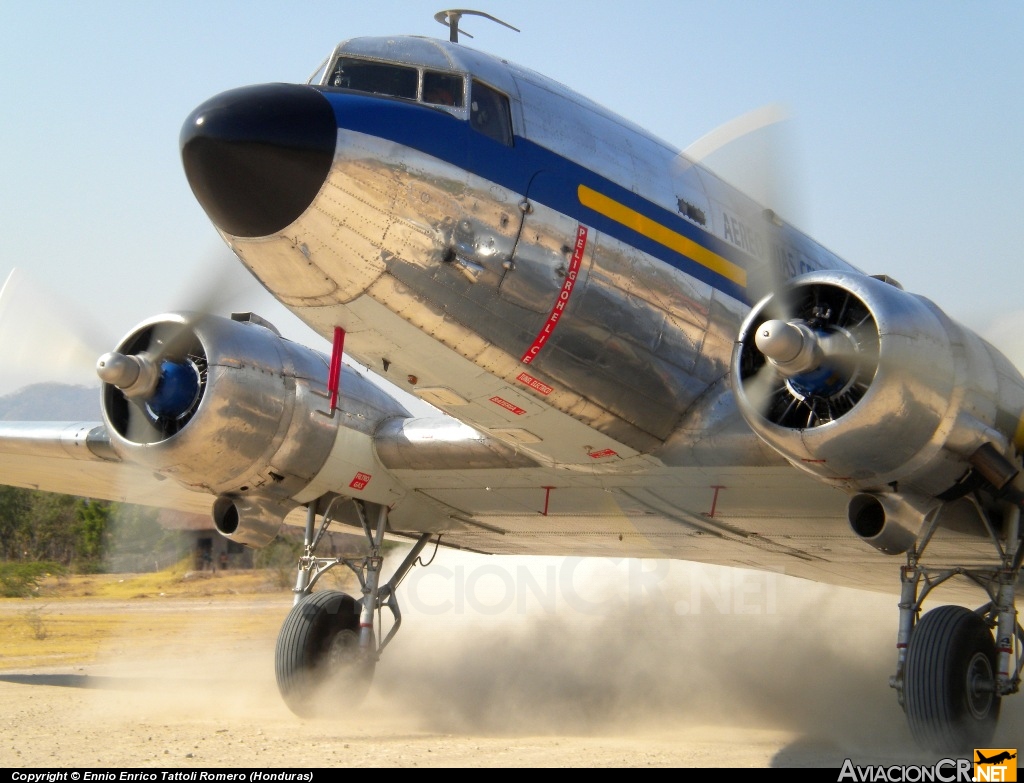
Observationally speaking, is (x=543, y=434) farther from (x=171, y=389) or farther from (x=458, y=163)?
(x=171, y=389)

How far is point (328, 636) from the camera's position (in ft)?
30.9

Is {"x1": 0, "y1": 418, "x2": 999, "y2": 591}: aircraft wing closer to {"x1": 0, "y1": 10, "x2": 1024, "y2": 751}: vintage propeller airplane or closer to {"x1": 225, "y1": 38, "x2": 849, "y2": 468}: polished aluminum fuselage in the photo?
{"x1": 0, "y1": 10, "x2": 1024, "y2": 751}: vintage propeller airplane

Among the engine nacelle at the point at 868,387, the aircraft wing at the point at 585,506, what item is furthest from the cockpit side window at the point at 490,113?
the aircraft wing at the point at 585,506

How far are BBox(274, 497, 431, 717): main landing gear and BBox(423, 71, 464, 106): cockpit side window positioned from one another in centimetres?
422

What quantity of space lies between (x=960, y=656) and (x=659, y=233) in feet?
10.9

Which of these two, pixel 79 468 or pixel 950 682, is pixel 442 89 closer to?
pixel 950 682

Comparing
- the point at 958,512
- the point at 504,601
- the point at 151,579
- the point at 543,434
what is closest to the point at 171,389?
the point at 543,434

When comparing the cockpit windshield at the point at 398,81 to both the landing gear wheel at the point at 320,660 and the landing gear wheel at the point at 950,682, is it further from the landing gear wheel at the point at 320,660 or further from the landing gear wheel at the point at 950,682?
the landing gear wheel at the point at 320,660

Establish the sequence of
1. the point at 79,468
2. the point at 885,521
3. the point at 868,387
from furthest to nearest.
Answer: the point at 79,468, the point at 885,521, the point at 868,387

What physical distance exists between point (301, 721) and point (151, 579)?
32.0 m

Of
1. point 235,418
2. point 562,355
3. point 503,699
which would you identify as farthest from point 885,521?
point 503,699

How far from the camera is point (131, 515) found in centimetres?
4947

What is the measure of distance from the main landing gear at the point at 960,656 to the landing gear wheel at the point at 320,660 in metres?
4.63

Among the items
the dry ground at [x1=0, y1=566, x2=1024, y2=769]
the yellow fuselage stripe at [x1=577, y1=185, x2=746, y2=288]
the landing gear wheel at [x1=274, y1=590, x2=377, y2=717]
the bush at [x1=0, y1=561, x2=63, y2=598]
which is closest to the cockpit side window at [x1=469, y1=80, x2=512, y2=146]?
the yellow fuselage stripe at [x1=577, y1=185, x2=746, y2=288]
